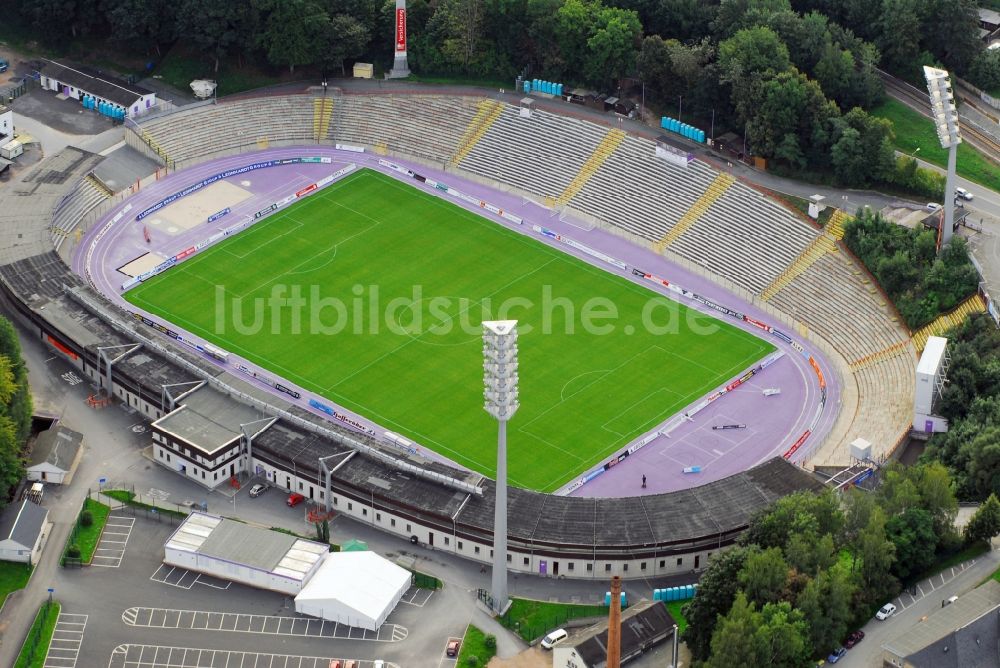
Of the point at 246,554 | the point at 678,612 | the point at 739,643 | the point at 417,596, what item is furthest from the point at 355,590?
the point at 739,643

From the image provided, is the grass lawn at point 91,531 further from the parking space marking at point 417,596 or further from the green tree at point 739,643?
the green tree at point 739,643

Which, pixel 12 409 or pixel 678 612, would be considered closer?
pixel 678 612

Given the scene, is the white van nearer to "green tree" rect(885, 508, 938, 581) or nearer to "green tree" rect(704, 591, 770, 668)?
"green tree" rect(704, 591, 770, 668)

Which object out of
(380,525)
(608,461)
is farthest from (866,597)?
(380,525)

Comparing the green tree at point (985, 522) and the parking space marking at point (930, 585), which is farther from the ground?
the green tree at point (985, 522)

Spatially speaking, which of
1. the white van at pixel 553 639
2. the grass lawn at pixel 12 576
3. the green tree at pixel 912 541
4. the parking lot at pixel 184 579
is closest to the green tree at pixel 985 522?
the green tree at pixel 912 541

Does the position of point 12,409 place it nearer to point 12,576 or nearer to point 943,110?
point 12,576

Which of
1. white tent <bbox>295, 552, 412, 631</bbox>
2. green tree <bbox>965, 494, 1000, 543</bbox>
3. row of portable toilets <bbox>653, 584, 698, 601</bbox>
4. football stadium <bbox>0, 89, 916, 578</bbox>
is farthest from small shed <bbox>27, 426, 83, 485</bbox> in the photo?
green tree <bbox>965, 494, 1000, 543</bbox>
